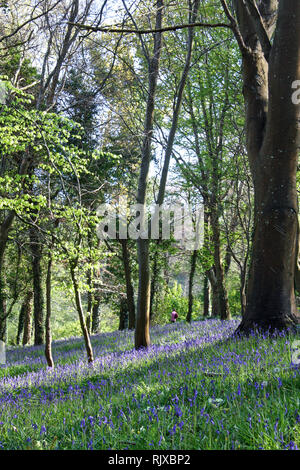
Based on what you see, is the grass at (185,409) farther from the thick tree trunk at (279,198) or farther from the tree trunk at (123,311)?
the tree trunk at (123,311)

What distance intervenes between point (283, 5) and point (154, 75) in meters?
3.30

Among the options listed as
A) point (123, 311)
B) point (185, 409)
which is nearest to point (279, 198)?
point (185, 409)

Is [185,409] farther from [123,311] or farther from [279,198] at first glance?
[123,311]

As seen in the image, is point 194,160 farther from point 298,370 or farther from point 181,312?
point 181,312

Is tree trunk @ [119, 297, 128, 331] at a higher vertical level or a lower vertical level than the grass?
lower

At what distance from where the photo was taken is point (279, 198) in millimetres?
6055

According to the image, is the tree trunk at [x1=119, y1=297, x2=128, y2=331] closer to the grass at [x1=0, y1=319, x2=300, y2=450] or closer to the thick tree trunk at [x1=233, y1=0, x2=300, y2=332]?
the thick tree trunk at [x1=233, y1=0, x2=300, y2=332]

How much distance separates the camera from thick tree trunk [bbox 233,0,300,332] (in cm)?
592

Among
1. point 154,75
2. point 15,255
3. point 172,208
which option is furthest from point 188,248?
point 154,75

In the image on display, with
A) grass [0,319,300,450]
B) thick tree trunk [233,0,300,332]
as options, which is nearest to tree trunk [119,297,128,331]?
thick tree trunk [233,0,300,332]

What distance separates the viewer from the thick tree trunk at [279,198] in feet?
19.4

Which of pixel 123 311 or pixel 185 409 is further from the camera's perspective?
pixel 123 311

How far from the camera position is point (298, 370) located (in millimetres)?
3504

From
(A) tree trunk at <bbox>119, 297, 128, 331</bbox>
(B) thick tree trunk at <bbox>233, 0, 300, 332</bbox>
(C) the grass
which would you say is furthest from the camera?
(A) tree trunk at <bbox>119, 297, 128, 331</bbox>
